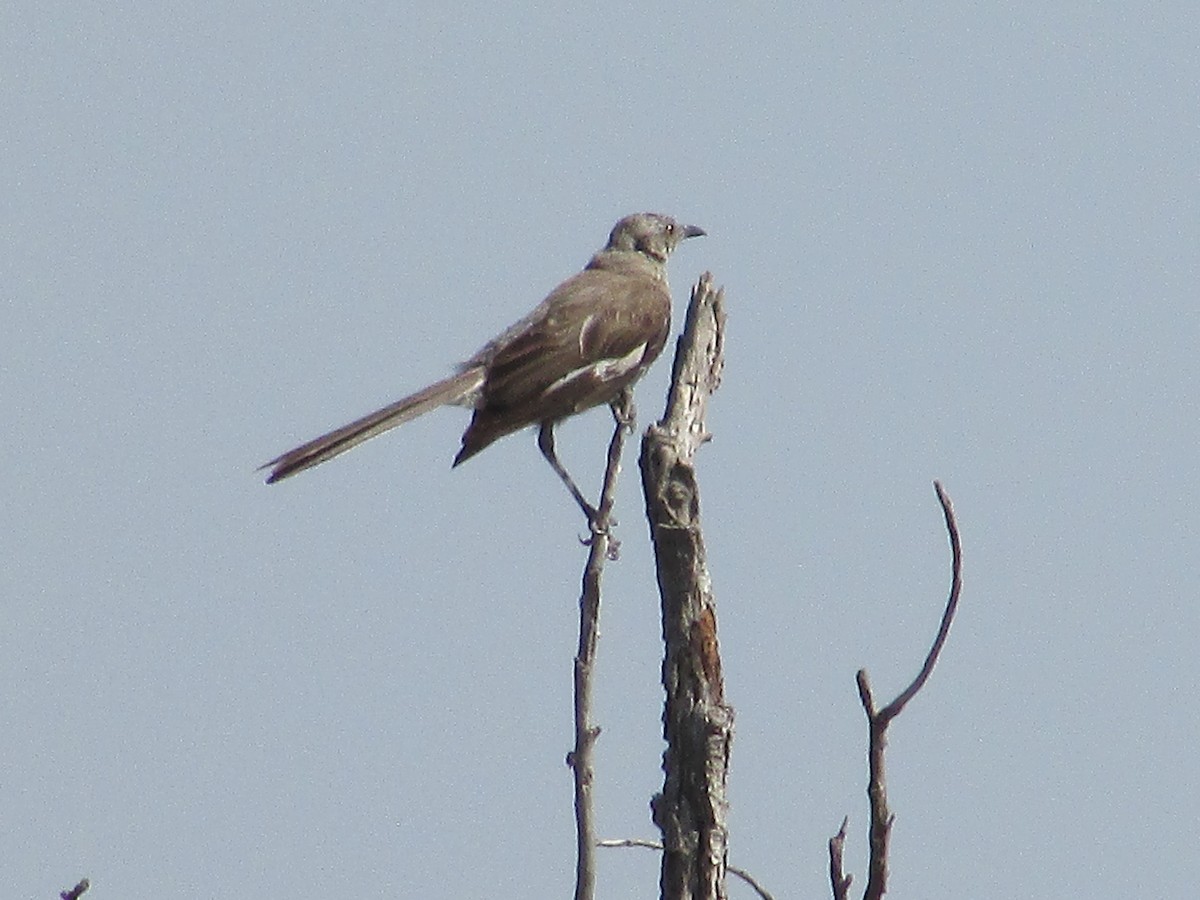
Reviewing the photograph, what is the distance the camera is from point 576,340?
854 centimetres

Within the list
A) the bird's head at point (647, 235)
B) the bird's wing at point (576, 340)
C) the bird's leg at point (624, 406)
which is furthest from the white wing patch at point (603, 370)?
the bird's head at point (647, 235)

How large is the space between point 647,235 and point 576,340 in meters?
2.09

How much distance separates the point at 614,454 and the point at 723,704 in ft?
4.86

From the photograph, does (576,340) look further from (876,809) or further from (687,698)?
(876,809)

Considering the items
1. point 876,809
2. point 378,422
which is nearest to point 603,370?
point 378,422

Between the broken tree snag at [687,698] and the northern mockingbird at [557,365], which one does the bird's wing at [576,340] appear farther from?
the broken tree snag at [687,698]

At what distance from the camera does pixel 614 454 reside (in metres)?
6.09

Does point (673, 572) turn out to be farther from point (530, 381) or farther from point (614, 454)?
point (530, 381)

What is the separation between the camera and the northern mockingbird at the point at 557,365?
26.5ft

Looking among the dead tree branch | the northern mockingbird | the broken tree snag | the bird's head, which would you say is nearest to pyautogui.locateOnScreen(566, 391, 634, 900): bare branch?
the broken tree snag

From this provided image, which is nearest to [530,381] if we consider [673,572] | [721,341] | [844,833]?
[721,341]

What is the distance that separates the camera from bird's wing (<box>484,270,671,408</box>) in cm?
829

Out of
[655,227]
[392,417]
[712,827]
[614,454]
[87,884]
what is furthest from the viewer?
[655,227]

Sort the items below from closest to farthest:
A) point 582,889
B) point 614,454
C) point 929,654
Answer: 1. point 929,654
2. point 582,889
3. point 614,454
